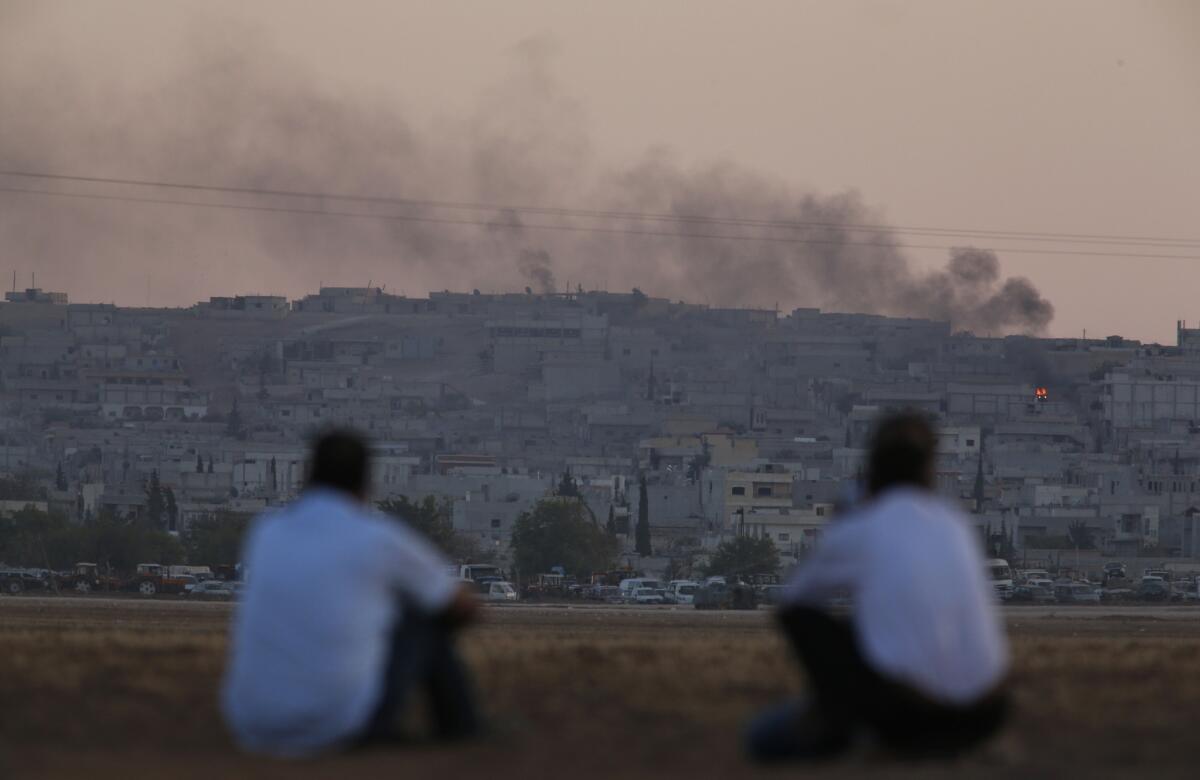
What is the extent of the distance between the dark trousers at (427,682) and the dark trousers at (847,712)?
1.06 metres

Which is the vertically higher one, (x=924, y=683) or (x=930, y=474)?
(x=930, y=474)

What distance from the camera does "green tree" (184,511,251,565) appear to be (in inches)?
3644

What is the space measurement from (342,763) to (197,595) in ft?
198

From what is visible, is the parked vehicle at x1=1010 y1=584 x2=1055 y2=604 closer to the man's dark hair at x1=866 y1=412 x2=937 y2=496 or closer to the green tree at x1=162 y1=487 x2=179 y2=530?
the green tree at x1=162 y1=487 x2=179 y2=530

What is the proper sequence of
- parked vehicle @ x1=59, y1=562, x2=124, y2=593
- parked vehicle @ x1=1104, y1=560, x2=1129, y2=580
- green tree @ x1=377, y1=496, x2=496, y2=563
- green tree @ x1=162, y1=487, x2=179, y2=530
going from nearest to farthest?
parked vehicle @ x1=59, y1=562, x2=124, y2=593, green tree @ x1=377, y1=496, x2=496, y2=563, parked vehicle @ x1=1104, y1=560, x2=1129, y2=580, green tree @ x1=162, y1=487, x2=179, y2=530

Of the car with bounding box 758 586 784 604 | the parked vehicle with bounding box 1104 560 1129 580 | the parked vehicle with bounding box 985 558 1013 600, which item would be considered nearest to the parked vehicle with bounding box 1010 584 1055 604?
the parked vehicle with bounding box 985 558 1013 600

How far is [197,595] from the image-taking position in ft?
224

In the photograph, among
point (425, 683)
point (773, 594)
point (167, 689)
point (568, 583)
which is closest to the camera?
point (425, 683)

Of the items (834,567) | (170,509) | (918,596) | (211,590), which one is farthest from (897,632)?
(170,509)

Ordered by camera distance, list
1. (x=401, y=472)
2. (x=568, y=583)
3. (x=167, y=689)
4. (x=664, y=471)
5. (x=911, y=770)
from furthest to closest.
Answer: (x=664, y=471) < (x=401, y=472) < (x=568, y=583) < (x=167, y=689) < (x=911, y=770)

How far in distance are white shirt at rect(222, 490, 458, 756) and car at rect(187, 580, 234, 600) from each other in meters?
57.3

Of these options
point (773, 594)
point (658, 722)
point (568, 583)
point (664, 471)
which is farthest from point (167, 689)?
point (664, 471)

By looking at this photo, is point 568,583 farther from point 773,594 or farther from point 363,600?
point 363,600

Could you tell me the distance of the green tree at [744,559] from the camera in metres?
92.8
